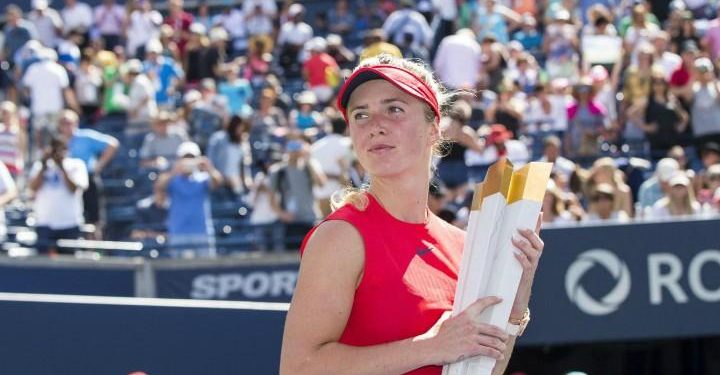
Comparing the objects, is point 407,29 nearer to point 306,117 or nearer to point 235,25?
point 306,117

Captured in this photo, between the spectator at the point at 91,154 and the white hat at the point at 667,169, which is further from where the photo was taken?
the spectator at the point at 91,154

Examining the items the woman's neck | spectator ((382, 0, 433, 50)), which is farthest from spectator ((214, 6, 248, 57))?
the woman's neck

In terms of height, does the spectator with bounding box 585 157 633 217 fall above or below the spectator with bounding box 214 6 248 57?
below

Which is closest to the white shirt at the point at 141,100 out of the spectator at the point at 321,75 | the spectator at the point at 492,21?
the spectator at the point at 321,75

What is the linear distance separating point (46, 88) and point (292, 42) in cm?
343

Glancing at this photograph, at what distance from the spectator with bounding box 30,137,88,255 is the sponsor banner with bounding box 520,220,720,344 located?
4.27 m

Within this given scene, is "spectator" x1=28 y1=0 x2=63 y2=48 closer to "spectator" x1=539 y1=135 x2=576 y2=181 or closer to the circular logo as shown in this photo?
"spectator" x1=539 y1=135 x2=576 y2=181

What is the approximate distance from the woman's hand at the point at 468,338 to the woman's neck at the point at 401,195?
12.1 inches

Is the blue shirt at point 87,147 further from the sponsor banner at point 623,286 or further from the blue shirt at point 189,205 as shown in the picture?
the sponsor banner at point 623,286

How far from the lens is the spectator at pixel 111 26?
19812mm

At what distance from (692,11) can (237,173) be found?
6.32m

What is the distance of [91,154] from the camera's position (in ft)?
46.8

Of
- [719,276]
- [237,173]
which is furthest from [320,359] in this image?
[237,173]

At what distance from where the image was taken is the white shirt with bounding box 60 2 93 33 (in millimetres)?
20016
